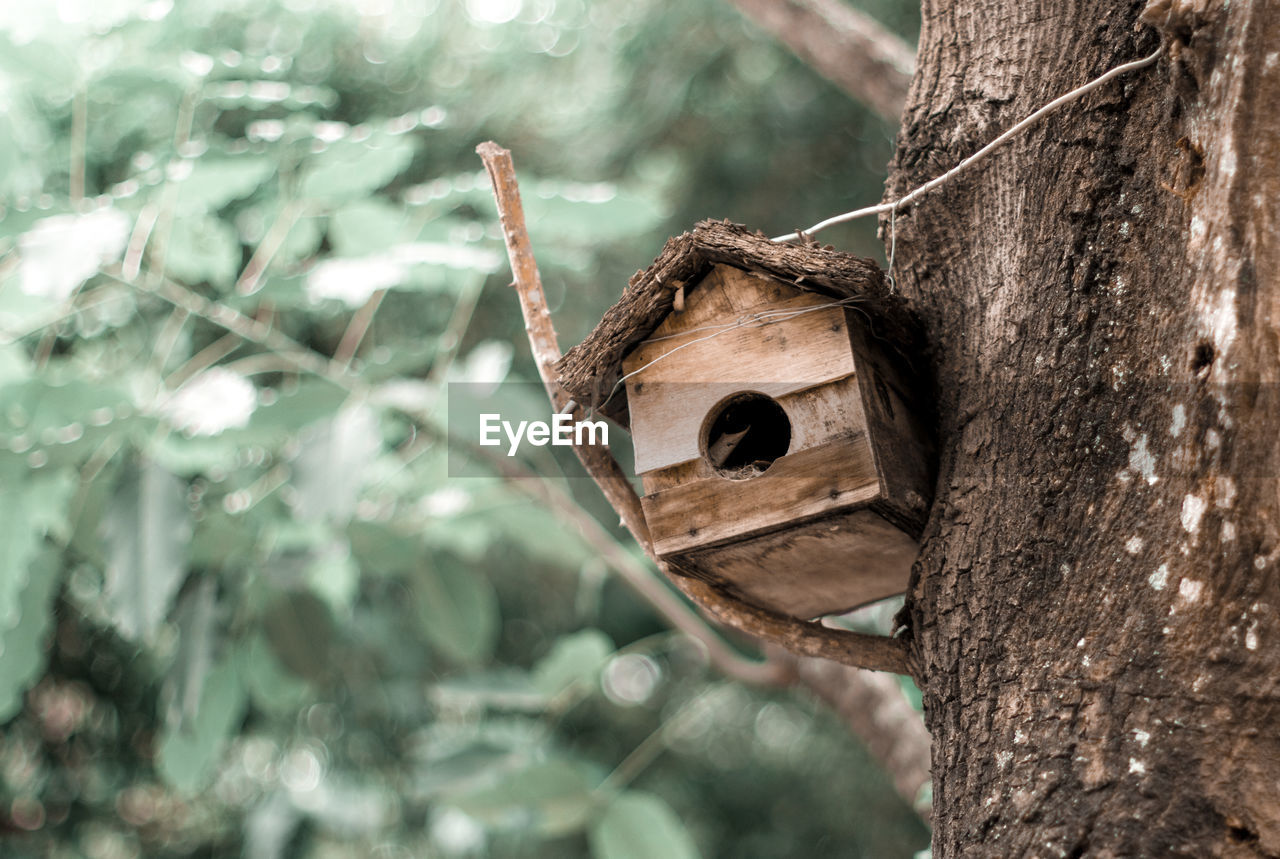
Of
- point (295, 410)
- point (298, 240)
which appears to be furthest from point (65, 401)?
point (298, 240)

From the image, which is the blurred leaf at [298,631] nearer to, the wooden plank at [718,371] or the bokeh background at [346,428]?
the bokeh background at [346,428]

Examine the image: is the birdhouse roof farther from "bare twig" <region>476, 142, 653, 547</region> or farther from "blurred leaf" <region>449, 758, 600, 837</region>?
"blurred leaf" <region>449, 758, 600, 837</region>

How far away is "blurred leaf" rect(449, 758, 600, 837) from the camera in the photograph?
197cm

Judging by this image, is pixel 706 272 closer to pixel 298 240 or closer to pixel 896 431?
pixel 896 431

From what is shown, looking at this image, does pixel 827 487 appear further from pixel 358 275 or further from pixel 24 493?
pixel 24 493

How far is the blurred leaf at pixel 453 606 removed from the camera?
2.26 m

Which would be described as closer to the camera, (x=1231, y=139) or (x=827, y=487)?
(x=1231, y=139)

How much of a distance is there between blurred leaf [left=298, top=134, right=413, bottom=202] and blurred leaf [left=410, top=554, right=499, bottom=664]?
814 millimetres

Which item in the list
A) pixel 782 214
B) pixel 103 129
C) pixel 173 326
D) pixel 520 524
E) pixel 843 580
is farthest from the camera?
pixel 782 214

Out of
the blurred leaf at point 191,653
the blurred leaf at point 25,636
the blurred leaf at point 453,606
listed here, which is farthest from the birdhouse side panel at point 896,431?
the blurred leaf at point 25,636

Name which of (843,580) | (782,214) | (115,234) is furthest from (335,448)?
(782,214)

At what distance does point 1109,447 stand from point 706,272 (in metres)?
0.43

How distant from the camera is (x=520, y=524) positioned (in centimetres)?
226

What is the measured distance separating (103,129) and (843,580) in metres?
2.91
